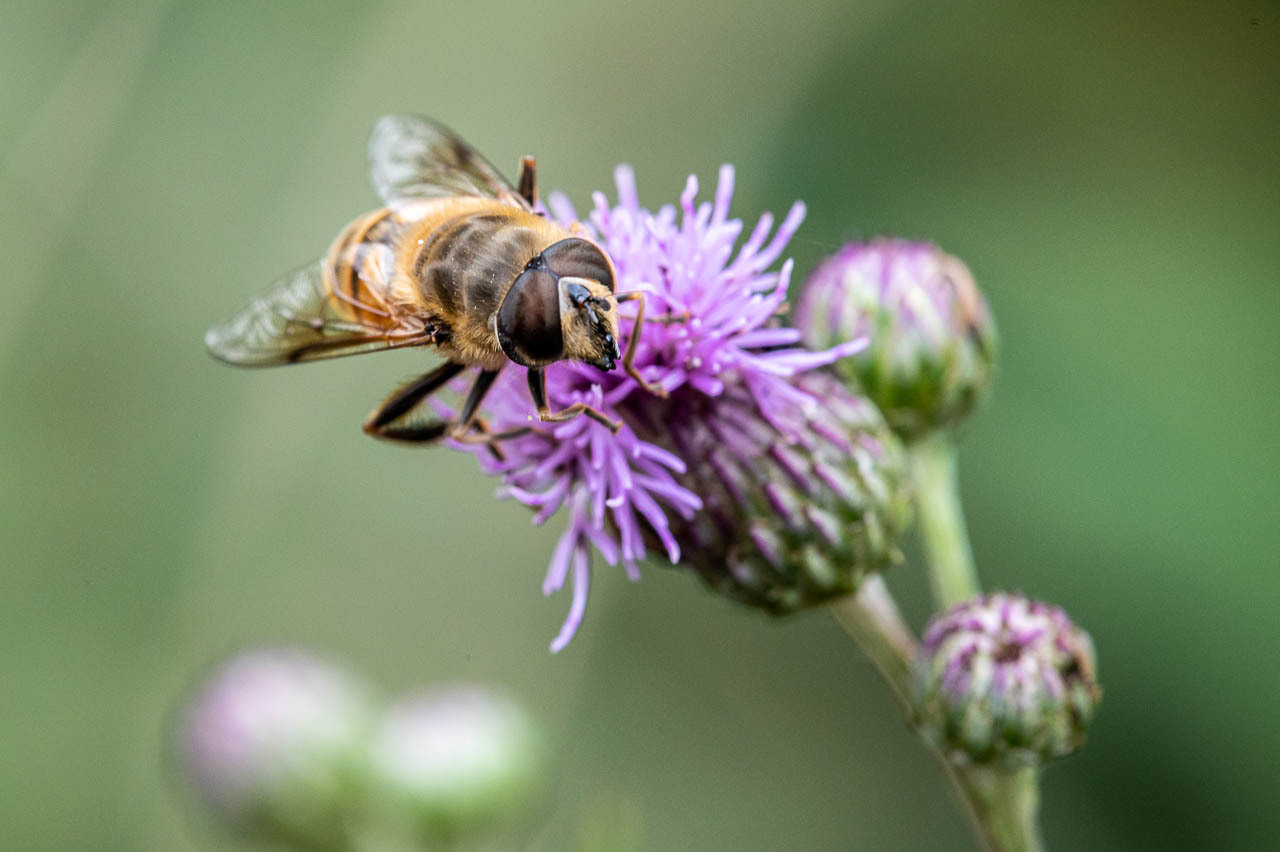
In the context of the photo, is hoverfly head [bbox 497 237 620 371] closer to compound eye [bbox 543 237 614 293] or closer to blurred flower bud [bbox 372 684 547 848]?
compound eye [bbox 543 237 614 293]

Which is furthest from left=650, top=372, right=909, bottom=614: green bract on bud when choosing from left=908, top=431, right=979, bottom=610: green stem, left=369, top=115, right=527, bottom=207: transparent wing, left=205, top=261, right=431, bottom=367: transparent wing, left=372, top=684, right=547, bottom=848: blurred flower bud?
left=372, top=684, right=547, bottom=848: blurred flower bud

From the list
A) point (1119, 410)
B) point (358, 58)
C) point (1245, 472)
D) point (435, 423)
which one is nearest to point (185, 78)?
point (358, 58)

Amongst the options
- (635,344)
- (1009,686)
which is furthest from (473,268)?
(1009,686)

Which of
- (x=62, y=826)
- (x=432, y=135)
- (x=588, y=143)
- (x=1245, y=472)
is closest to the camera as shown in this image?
(x=432, y=135)

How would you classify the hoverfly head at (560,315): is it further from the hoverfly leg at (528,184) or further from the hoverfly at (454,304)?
the hoverfly leg at (528,184)

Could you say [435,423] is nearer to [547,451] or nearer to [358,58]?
[547,451]

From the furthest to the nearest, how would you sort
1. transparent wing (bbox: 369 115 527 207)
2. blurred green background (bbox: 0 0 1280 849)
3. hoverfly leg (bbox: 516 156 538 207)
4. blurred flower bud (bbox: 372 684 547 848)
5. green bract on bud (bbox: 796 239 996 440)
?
1. blurred green background (bbox: 0 0 1280 849)
2. blurred flower bud (bbox: 372 684 547 848)
3. green bract on bud (bbox: 796 239 996 440)
4. transparent wing (bbox: 369 115 527 207)
5. hoverfly leg (bbox: 516 156 538 207)

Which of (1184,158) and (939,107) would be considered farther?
(939,107)
